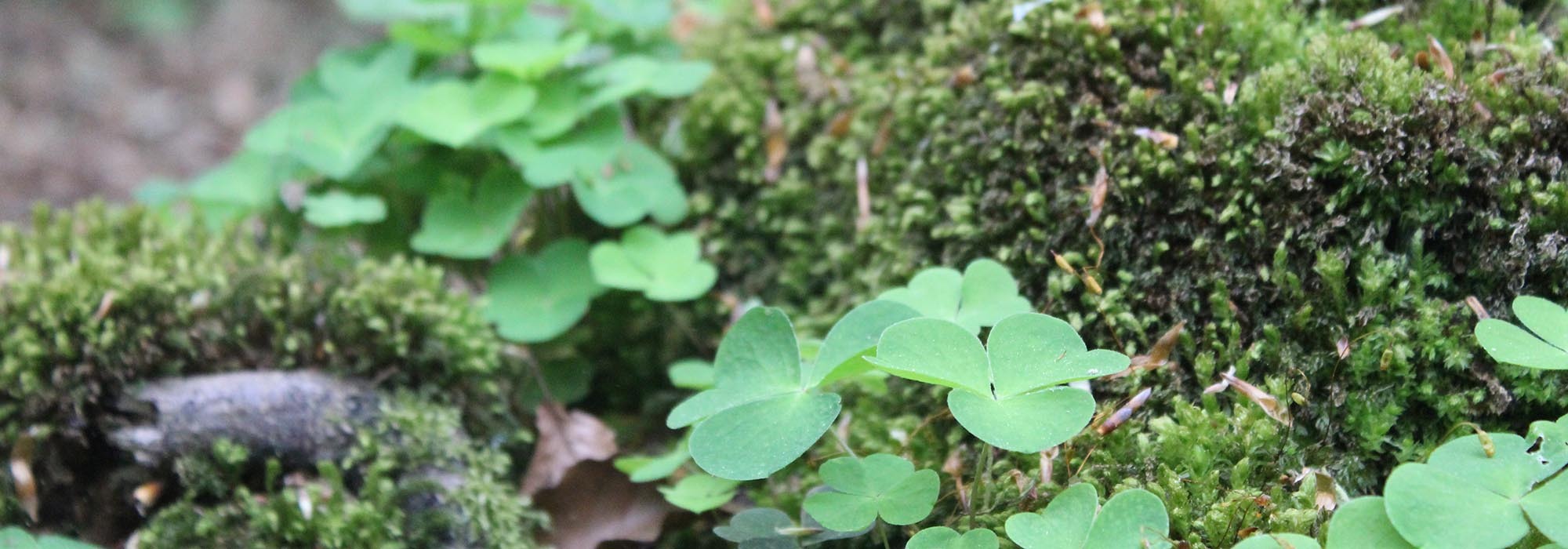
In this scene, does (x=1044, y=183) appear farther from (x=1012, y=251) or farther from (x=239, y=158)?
(x=239, y=158)

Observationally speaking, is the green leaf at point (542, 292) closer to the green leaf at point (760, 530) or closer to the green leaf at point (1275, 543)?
the green leaf at point (760, 530)

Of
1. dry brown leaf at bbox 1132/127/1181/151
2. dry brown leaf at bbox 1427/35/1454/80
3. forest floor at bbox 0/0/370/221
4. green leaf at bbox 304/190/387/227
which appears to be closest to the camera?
dry brown leaf at bbox 1427/35/1454/80

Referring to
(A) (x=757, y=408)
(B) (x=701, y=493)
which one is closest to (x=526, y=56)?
(B) (x=701, y=493)

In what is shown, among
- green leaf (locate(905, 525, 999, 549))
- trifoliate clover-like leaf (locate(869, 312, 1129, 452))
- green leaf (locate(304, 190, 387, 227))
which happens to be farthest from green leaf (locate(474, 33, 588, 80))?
green leaf (locate(905, 525, 999, 549))

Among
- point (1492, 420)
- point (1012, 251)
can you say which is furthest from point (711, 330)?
point (1492, 420)

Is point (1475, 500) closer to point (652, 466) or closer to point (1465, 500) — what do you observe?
point (1465, 500)

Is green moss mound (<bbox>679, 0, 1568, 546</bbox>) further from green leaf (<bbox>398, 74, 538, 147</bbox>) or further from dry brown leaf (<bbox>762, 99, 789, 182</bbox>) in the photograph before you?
green leaf (<bbox>398, 74, 538, 147</bbox>)

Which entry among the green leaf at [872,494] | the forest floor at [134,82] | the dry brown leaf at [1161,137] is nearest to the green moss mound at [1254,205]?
the dry brown leaf at [1161,137]
